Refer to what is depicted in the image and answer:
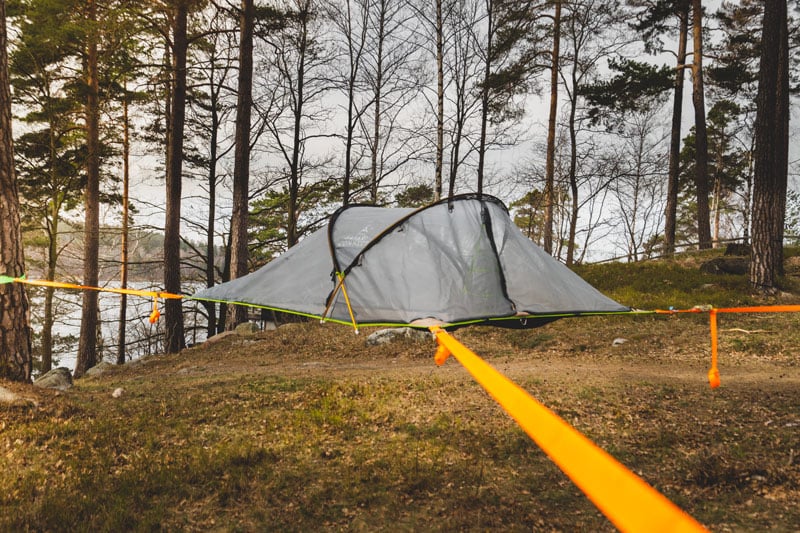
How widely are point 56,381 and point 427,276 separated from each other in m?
7.00

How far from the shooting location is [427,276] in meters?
4.16

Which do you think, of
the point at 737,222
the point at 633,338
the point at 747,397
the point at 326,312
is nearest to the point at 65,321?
the point at 326,312

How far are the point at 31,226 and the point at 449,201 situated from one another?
14109 mm

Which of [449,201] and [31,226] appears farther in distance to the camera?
[31,226]

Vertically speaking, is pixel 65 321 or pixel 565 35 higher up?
pixel 565 35

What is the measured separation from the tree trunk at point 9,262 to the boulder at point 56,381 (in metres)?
2.55

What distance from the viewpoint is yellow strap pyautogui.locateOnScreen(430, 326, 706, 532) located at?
2.24 feet

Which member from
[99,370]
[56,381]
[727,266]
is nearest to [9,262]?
[56,381]

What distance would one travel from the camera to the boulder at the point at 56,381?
271 inches

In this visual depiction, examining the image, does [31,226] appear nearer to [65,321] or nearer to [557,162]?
[65,321]

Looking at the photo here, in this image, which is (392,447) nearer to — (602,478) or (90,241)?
(602,478)


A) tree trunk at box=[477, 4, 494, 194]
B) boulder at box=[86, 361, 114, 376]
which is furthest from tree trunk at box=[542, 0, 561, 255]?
boulder at box=[86, 361, 114, 376]

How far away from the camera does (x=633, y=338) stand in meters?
8.58

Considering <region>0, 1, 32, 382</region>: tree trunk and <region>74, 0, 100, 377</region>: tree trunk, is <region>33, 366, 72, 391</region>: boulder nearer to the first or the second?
<region>0, 1, 32, 382</region>: tree trunk
